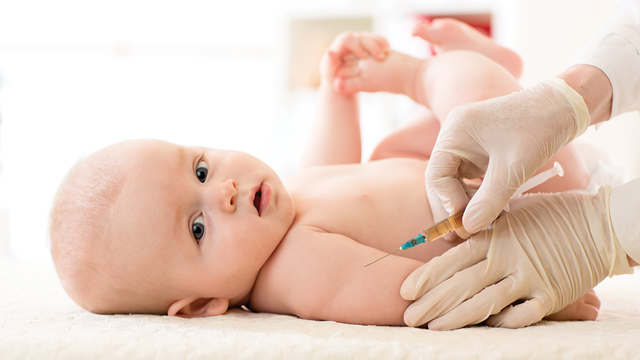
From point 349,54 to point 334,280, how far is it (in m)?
0.72

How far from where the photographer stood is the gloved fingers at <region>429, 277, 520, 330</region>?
2.56 feet

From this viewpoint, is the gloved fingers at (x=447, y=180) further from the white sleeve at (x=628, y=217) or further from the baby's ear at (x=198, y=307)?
the baby's ear at (x=198, y=307)

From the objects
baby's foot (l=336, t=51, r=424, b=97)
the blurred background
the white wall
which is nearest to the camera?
baby's foot (l=336, t=51, r=424, b=97)

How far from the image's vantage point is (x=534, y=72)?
2625 mm

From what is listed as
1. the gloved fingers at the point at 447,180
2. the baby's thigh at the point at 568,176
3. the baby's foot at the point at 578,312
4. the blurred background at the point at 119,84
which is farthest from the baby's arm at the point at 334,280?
the blurred background at the point at 119,84

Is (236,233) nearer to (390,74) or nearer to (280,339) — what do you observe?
(280,339)

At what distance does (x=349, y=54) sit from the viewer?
136 centimetres

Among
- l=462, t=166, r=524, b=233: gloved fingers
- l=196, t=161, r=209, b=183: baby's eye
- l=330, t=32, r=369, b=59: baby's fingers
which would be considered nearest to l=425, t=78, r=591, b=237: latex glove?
l=462, t=166, r=524, b=233: gloved fingers

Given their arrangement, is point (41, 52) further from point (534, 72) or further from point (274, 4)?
point (534, 72)

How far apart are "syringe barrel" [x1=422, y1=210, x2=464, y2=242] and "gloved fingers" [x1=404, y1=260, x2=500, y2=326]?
7 cm

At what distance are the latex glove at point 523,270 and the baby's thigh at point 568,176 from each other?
0.22 m

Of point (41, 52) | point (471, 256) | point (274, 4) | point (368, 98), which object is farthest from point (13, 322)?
point (41, 52)

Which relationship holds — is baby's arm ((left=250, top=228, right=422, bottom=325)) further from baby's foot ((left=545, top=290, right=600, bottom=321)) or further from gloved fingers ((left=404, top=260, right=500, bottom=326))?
baby's foot ((left=545, top=290, right=600, bottom=321))

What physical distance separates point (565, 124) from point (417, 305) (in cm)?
37
